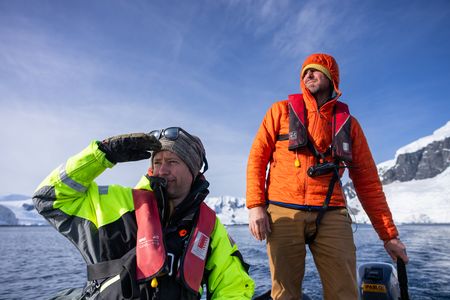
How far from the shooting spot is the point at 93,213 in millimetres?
2428

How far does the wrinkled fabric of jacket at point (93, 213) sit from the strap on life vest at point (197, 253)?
0.23 meters

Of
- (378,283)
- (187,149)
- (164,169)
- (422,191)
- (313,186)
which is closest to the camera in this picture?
(164,169)

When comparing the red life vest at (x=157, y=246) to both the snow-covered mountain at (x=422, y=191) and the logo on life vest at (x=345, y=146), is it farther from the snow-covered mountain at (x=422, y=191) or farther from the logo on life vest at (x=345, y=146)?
the snow-covered mountain at (x=422, y=191)

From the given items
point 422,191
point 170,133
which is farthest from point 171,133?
point 422,191

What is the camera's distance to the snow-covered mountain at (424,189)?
11719cm

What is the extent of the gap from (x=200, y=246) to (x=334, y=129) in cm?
200

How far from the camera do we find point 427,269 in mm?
10562

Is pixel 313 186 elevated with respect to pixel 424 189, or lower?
lower

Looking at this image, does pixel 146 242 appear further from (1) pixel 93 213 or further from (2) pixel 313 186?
(2) pixel 313 186

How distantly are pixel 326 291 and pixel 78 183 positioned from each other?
2570 millimetres

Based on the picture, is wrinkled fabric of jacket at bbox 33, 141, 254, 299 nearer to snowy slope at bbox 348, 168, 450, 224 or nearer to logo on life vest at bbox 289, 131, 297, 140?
logo on life vest at bbox 289, 131, 297, 140

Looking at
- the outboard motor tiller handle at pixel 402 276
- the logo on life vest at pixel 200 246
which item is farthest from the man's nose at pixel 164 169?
the outboard motor tiller handle at pixel 402 276

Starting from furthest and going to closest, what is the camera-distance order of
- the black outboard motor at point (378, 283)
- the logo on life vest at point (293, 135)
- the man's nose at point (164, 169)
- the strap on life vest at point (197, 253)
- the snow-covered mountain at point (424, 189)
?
the snow-covered mountain at point (424, 189)
the black outboard motor at point (378, 283)
the logo on life vest at point (293, 135)
the man's nose at point (164, 169)
the strap on life vest at point (197, 253)

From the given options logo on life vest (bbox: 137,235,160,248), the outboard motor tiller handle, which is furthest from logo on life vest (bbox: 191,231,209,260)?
the outboard motor tiller handle
